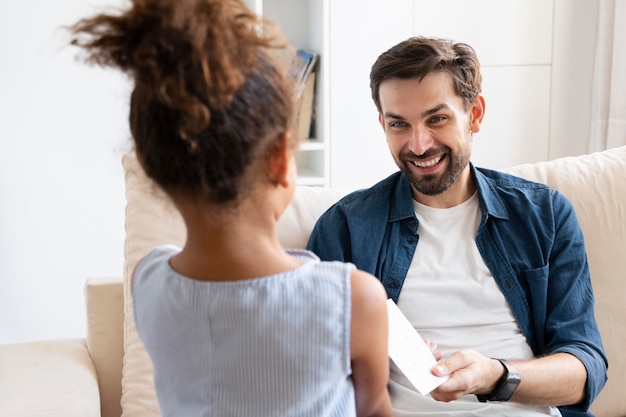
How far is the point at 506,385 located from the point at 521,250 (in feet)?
1.01

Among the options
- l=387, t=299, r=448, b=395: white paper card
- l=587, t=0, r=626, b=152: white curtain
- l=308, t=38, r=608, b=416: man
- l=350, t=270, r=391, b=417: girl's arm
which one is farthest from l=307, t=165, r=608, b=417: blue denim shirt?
l=587, t=0, r=626, b=152: white curtain

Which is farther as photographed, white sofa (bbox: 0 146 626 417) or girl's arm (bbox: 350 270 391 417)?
white sofa (bbox: 0 146 626 417)

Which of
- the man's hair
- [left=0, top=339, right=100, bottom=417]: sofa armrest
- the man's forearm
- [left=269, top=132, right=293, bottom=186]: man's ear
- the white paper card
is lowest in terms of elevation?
[left=0, top=339, right=100, bottom=417]: sofa armrest

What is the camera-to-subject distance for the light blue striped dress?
2.92 feet

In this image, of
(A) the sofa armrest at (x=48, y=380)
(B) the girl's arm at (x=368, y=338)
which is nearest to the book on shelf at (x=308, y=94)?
(A) the sofa armrest at (x=48, y=380)

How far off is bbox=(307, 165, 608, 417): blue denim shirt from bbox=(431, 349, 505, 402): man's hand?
0.19m

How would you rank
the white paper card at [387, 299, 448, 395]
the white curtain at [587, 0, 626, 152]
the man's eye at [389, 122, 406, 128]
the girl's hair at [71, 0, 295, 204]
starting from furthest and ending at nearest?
the white curtain at [587, 0, 626, 152]
the man's eye at [389, 122, 406, 128]
the white paper card at [387, 299, 448, 395]
the girl's hair at [71, 0, 295, 204]

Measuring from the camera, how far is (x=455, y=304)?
162 centimetres

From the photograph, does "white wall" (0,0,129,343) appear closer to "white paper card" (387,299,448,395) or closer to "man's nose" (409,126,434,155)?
"man's nose" (409,126,434,155)

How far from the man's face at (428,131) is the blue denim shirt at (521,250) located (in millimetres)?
65

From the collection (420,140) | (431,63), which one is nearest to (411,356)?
(420,140)

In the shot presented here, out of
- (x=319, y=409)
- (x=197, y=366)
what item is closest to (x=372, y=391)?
(x=319, y=409)

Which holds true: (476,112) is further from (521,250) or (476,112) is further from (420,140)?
(521,250)

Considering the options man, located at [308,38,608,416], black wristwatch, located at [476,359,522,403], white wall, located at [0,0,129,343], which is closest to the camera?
black wristwatch, located at [476,359,522,403]
